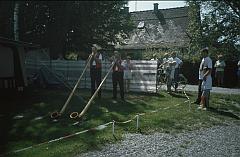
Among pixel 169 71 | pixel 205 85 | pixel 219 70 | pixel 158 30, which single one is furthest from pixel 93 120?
pixel 158 30

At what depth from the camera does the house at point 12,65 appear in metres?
14.3

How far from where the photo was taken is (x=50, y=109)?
11516mm

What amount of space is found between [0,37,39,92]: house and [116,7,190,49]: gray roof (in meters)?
27.7

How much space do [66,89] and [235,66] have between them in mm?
11956

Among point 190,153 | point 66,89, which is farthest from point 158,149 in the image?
point 66,89

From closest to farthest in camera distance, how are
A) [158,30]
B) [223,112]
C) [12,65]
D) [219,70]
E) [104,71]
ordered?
[223,112]
[12,65]
[104,71]
[219,70]
[158,30]

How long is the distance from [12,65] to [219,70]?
11423 millimetres

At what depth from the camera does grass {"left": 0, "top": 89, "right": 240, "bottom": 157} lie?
7305 mm

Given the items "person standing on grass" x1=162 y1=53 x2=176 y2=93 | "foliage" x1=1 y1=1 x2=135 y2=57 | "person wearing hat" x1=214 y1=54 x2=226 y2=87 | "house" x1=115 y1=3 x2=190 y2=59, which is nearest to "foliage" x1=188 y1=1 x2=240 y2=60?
"house" x1=115 y1=3 x2=190 y2=59

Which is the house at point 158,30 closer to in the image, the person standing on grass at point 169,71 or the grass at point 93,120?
the person standing on grass at point 169,71

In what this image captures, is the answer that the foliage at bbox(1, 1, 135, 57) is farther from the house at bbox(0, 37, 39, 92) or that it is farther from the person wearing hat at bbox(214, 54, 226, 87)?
the person wearing hat at bbox(214, 54, 226, 87)

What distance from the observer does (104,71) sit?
56.8ft

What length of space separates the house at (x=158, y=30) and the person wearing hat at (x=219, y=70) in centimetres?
2029

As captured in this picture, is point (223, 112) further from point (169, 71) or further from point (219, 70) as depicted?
point (219, 70)
